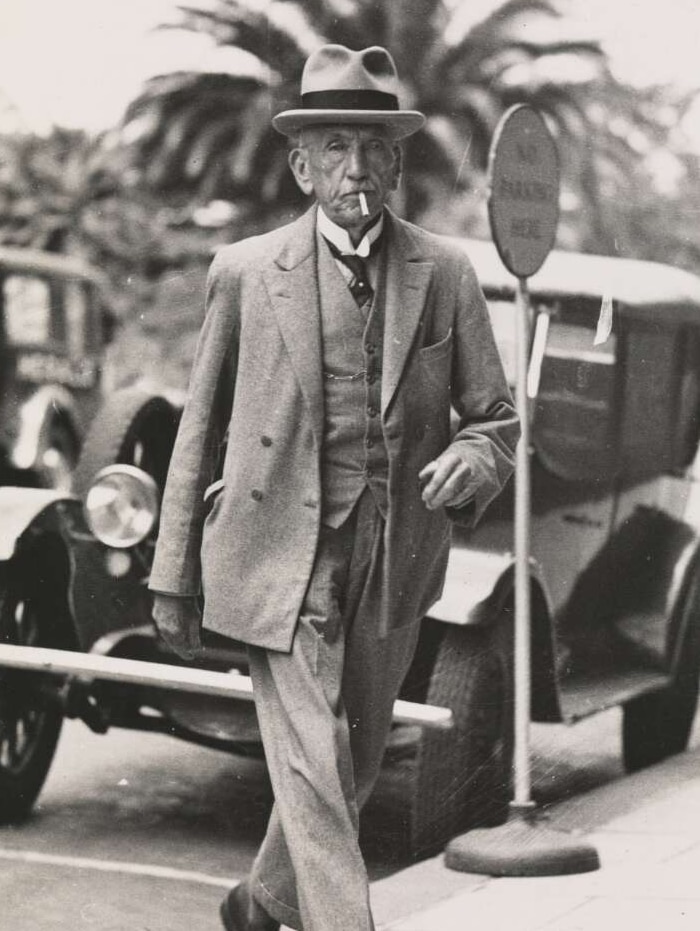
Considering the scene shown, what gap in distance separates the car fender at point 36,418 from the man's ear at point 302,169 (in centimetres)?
834

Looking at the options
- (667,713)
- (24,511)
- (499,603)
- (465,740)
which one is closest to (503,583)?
(499,603)

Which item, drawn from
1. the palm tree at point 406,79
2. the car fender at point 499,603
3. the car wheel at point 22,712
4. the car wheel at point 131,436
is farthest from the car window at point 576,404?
the palm tree at point 406,79

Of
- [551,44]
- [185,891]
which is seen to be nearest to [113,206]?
[551,44]

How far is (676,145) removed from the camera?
21141mm

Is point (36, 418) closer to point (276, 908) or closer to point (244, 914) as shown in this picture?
point (244, 914)

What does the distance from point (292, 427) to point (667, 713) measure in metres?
3.90

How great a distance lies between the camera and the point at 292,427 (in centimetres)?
366

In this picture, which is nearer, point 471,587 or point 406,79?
point 471,587

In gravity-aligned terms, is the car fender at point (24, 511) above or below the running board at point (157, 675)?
above

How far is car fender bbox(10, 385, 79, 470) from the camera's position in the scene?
12.0 m

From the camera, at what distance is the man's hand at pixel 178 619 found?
3.77 metres

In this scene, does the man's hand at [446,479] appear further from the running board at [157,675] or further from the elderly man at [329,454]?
the running board at [157,675]

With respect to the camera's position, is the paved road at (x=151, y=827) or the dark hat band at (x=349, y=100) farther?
the paved road at (x=151, y=827)

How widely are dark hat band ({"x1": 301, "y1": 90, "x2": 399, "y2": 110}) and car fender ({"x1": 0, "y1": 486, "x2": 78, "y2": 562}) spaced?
2.36m
